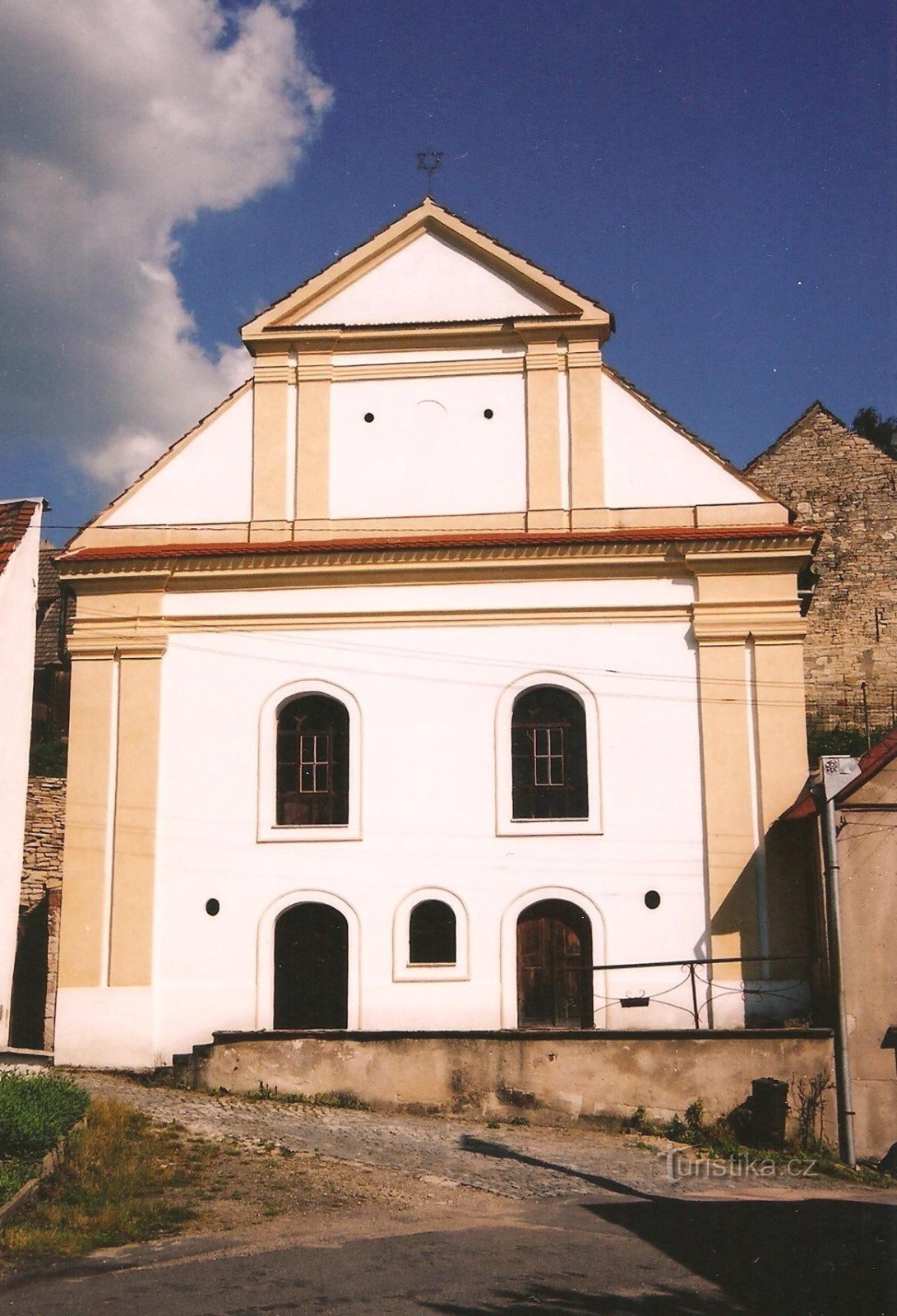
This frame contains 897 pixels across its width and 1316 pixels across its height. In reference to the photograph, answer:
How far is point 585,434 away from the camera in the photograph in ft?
65.6

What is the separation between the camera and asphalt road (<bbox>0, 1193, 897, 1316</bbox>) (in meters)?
8.63

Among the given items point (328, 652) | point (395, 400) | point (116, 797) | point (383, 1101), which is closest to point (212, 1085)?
point (383, 1101)

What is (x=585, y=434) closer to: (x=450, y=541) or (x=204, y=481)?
(x=450, y=541)

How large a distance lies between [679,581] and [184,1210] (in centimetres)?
1145

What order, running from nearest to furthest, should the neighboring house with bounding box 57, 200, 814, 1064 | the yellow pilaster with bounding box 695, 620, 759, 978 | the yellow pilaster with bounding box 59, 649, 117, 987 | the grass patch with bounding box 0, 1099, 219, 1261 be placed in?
the grass patch with bounding box 0, 1099, 219, 1261, the yellow pilaster with bounding box 695, 620, 759, 978, the neighboring house with bounding box 57, 200, 814, 1064, the yellow pilaster with bounding box 59, 649, 117, 987

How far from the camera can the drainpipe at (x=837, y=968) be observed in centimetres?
1446

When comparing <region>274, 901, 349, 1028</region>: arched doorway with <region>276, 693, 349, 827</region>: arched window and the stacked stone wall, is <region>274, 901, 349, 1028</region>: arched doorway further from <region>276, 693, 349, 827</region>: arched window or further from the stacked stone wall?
the stacked stone wall

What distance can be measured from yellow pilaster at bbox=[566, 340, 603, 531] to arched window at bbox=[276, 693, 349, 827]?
462 cm

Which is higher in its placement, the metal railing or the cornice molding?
the cornice molding

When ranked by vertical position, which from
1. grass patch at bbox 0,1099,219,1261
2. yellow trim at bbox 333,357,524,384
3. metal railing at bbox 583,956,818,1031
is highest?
yellow trim at bbox 333,357,524,384

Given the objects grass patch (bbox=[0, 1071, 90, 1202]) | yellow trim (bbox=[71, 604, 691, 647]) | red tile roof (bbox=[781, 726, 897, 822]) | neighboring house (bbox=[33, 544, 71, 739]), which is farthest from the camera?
neighboring house (bbox=[33, 544, 71, 739])

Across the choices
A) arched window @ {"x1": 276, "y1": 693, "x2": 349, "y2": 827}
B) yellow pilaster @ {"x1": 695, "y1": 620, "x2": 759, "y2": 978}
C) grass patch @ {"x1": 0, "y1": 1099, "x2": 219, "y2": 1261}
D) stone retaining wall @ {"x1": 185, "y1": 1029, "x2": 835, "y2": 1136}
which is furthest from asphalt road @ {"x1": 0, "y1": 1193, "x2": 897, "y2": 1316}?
arched window @ {"x1": 276, "y1": 693, "x2": 349, "y2": 827}

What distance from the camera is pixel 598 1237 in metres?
10.7

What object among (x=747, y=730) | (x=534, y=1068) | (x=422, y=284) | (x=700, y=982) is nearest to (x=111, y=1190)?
(x=534, y=1068)
